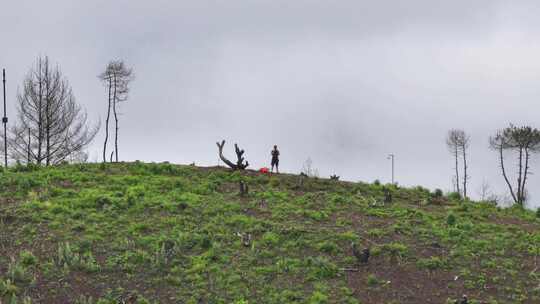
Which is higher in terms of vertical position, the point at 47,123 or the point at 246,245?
the point at 47,123

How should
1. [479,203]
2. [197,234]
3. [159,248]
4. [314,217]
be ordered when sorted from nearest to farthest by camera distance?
[159,248] → [197,234] → [314,217] → [479,203]

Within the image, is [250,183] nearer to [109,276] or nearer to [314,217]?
[314,217]

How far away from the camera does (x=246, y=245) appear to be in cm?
1416

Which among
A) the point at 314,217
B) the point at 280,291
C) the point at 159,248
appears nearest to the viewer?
the point at 280,291

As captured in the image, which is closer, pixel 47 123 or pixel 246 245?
pixel 246 245

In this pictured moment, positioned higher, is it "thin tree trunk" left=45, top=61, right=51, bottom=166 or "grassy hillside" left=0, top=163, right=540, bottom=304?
"thin tree trunk" left=45, top=61, right=51, bottom=166

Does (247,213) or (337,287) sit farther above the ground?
(247,213)

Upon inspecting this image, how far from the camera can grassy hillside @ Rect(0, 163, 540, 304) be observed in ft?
38.8

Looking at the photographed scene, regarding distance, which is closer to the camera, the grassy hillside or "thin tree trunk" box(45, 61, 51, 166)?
the grassy hillside

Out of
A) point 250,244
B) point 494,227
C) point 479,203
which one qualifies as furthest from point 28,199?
point 479,203

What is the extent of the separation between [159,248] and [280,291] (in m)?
3.36

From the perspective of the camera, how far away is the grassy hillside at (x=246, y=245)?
11.8 meters

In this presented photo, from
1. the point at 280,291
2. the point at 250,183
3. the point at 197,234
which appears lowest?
the point at 280,291

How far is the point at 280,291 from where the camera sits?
1182cm
